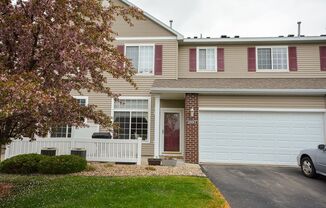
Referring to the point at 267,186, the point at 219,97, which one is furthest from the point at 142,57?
the point at 267,186

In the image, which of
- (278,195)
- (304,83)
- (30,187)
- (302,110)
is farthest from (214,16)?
(30,187)

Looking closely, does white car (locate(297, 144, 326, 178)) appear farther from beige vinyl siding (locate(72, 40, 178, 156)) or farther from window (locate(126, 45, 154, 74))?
window (locate(126, 45, 154, 74))

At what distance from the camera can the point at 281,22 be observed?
21.1m

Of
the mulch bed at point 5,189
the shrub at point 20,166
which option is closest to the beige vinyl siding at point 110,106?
the shrub at point 20,166

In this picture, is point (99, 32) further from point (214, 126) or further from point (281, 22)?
point (281, 22)

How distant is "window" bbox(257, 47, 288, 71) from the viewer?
45.1 feet

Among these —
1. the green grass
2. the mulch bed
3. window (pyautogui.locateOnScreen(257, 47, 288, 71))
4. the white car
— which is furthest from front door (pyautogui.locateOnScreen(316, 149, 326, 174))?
the mulch bed

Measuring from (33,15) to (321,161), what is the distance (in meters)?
8.98

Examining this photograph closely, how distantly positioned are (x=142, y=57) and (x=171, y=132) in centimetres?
433

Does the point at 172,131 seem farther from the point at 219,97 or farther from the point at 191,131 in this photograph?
the point at 219,97

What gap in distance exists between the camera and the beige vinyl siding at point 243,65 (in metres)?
13.6

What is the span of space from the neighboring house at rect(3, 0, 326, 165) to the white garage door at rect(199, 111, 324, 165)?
40 mm

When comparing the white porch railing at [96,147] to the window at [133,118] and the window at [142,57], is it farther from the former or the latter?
the window at [142,57]

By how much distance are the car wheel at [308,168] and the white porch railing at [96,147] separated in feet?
19.7
